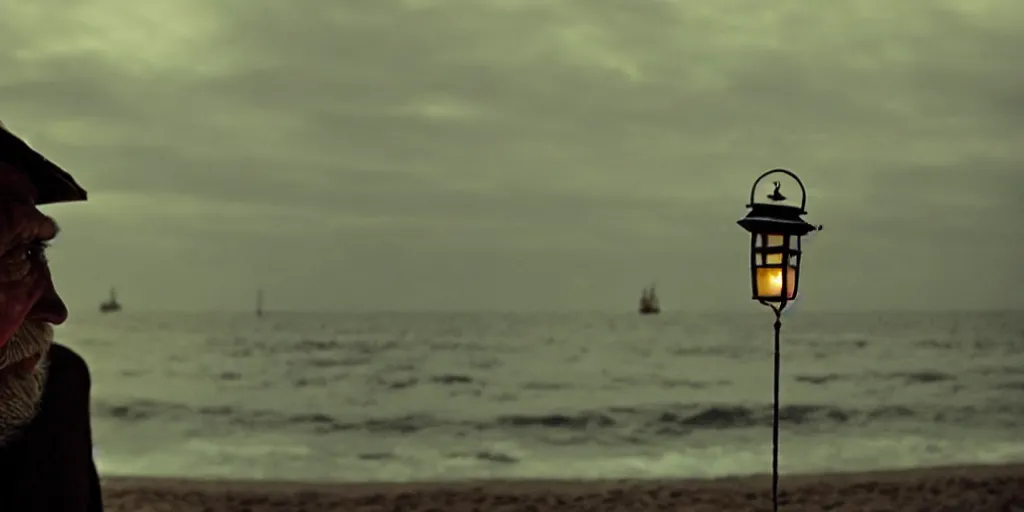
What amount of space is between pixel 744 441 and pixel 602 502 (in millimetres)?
7508

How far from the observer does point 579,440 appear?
666 inches

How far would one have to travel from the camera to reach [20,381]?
3.29 feet

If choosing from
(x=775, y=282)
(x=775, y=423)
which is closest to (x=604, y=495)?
(x=775, y=423)

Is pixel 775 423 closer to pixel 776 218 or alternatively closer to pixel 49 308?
pixel 776 218

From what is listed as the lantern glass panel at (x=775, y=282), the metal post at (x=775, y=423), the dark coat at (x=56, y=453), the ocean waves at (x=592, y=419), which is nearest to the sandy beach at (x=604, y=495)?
the metal post at (x=775, y=423)

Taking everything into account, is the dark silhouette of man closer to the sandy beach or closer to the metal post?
the metal post

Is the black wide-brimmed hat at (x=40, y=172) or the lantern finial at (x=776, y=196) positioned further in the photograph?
the lantern finial at (x=776, y=196)

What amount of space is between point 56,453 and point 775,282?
4.57 metres

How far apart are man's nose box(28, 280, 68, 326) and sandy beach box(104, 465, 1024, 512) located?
780cm

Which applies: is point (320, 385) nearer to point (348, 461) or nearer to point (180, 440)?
point (180, 440)

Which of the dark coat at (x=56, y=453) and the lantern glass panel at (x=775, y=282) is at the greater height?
the lantern glass panel at (x=775, y=282)

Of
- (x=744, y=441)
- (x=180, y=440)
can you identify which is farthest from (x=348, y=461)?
(x=744, y=441)

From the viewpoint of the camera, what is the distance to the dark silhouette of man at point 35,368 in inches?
36.7

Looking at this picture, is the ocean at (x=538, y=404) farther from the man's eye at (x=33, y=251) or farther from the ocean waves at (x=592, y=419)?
the man's eye at (x=33, y=251)
